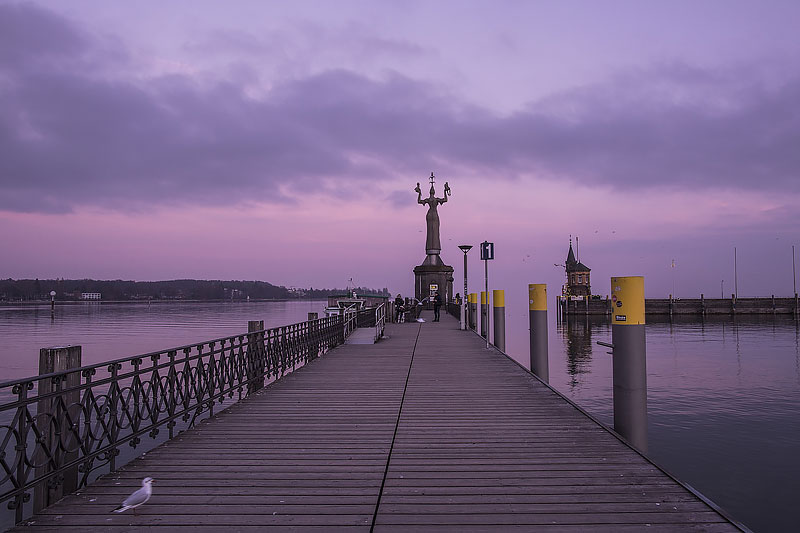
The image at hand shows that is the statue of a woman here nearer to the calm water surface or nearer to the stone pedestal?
the stone pedestal

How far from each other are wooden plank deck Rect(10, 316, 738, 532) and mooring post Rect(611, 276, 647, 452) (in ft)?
1.17

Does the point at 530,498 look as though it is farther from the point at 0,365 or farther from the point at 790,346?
the point at 790,346


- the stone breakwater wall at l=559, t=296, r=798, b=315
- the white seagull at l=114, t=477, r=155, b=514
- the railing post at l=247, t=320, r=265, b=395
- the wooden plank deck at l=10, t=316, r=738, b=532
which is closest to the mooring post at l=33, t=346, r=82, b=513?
the wooden plank deck at l=10, t=316, r=738, b=532

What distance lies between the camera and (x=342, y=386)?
395 inches

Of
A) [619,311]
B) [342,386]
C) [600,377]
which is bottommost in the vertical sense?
[600,377]

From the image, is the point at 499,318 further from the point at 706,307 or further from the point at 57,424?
the point at 706,307

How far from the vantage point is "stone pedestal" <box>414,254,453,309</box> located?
43.5m

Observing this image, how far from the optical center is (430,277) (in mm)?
43625

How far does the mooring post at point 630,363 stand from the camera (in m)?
6.48

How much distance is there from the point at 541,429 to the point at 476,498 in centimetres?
252

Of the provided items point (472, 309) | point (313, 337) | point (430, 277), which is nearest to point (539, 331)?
point (313, 337)

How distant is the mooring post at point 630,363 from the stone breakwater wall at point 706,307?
2831 inches

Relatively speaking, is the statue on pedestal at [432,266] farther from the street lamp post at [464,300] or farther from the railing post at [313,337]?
the railing post at [313,337]

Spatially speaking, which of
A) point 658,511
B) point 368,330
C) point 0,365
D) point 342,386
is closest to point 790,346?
point 368,330
